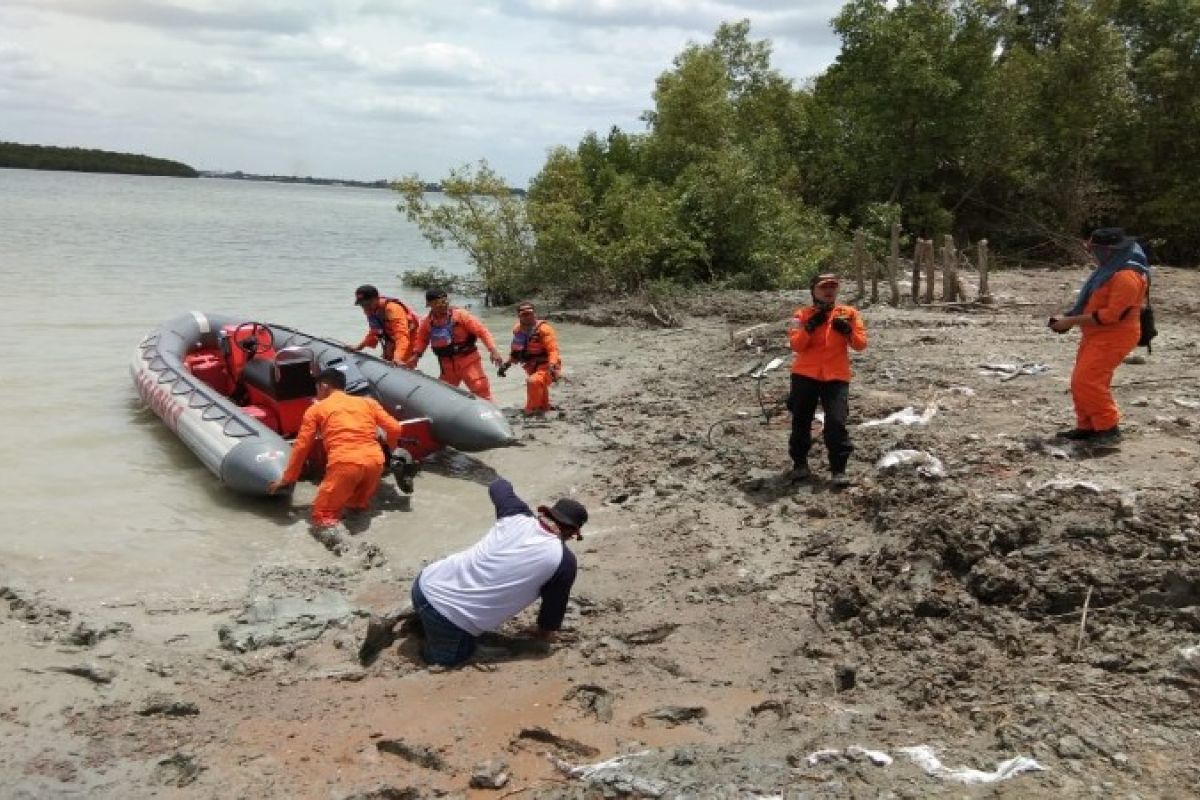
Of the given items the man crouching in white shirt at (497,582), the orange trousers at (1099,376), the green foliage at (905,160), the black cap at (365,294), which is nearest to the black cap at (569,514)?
the man crouching in white shirt at (497,582)

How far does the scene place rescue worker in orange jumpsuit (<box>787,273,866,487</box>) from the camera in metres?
6.40

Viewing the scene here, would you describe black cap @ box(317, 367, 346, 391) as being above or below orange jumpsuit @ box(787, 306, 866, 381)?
below

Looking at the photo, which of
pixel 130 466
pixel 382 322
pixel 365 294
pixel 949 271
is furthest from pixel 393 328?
pixel 949 271

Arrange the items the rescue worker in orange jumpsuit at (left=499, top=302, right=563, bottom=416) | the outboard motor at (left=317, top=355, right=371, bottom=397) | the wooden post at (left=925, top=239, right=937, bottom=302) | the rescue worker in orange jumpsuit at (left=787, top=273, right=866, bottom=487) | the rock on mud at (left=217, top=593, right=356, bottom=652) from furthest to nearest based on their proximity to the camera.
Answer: the wooden post at (left=925, top=239, right=937, bottom=302) → the rescue worker in orange jumpsuit at (left=499, top=302, right=563, bottom=416) → the outboard motor at (left=317, top=355, right=371, bottom=397) → the rescue worker in orange jumpsuit at (left=787, top=273, right=866, bottom=487) → the rock on mud at (left=217, top=593, right=356, bottom=652)

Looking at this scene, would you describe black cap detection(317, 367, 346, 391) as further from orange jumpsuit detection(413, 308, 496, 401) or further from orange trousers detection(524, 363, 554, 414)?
orange trousers detection(524, 363, 554, 414)

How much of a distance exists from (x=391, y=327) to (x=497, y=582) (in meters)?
5.55

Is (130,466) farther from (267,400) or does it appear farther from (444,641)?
(444,641)

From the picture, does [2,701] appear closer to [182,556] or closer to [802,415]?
[182,556]

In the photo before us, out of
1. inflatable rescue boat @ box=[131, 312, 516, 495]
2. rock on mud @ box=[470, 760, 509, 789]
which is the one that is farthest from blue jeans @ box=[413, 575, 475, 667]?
inflatable rescue boat @ box=[131, 312, 516, 495]

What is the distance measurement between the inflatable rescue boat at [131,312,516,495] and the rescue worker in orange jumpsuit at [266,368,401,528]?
0.35 metres

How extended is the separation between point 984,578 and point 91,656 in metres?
4.32

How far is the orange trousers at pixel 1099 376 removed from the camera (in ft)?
20.6

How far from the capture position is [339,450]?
6574 millimetres

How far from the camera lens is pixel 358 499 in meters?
6.90
